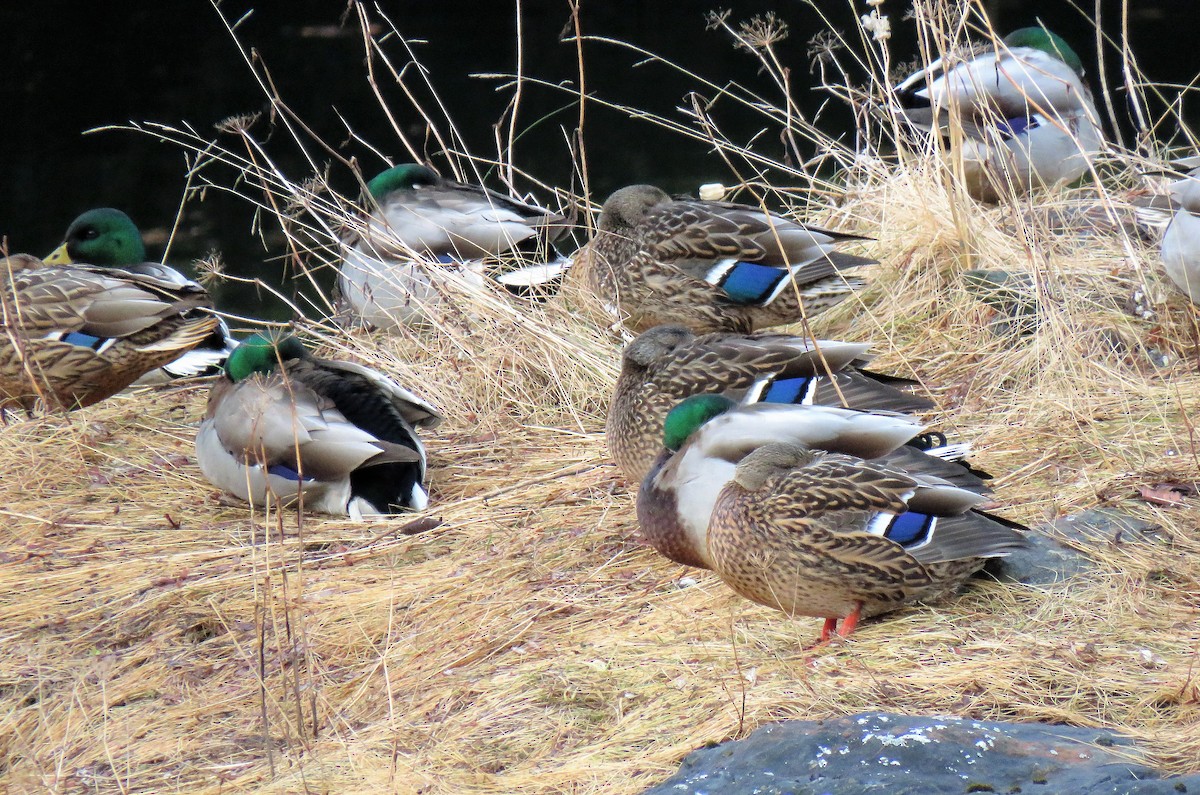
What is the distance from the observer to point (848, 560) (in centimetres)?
313

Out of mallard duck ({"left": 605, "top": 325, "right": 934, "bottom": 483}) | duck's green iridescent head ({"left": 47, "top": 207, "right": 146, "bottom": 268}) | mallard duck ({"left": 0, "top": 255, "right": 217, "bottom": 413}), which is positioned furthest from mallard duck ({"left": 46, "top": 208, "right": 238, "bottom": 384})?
mallard duck ({"left": 605, "top": 325, "right": 934, "bottom": 483})

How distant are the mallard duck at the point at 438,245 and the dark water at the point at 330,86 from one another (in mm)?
4147

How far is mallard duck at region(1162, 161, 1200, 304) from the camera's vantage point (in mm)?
4613

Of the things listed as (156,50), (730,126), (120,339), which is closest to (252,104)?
(156,50)

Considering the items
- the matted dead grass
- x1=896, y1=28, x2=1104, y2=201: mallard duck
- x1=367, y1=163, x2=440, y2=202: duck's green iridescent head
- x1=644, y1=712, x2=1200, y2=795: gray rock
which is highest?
x1=896, y1=28, x2=1104, y2=201: mallard duck

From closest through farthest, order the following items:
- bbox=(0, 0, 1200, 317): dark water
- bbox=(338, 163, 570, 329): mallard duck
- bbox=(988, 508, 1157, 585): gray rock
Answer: bbox=(988, 508, 1157, 585): gray rock → bbox=(338, 163, 570, 329): mallard duck → bbox=(0, 0, 1200, 317): dark water

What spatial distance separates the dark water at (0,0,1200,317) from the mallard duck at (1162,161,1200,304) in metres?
5.98

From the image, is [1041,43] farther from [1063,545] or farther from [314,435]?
[314,435]

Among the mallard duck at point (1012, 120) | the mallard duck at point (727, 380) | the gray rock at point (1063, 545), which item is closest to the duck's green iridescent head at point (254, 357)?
the mallard duck at point (727, 380)

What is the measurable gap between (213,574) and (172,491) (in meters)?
0.78

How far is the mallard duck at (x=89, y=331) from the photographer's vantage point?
5.07m

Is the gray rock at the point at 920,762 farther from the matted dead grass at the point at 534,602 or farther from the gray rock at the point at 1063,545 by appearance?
the gray rock at the point at 1063,545

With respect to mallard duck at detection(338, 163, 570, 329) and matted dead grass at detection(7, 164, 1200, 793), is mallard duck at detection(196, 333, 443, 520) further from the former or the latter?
mallard duck at detection(338, 163, 570, 329)

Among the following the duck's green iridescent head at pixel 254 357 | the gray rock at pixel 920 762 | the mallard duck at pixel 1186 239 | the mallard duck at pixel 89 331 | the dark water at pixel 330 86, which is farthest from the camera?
the dark water at pixel 330 86
